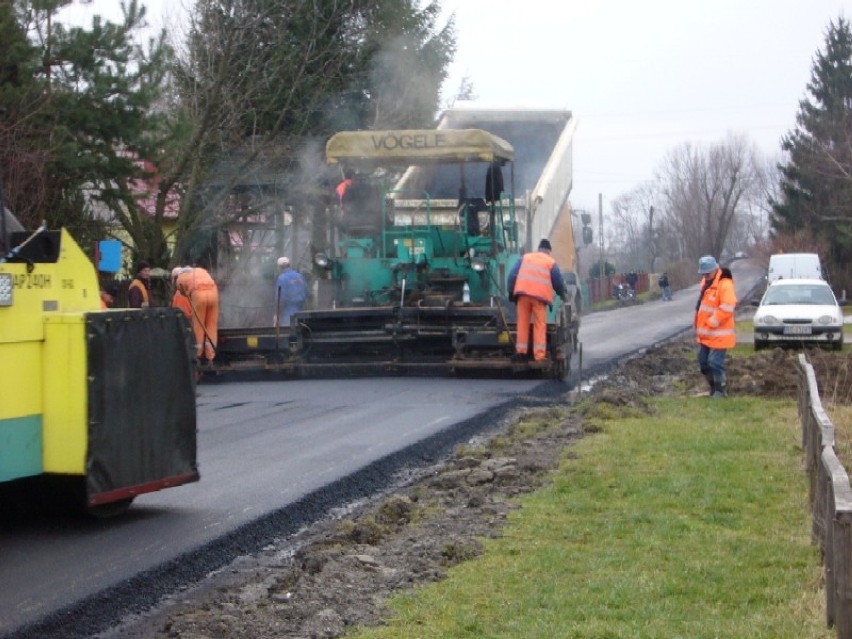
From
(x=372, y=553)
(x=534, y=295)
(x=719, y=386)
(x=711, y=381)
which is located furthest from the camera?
(x=534, y=295)

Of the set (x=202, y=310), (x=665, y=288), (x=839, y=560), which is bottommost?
(x=839, y=560)

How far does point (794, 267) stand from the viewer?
128 ft

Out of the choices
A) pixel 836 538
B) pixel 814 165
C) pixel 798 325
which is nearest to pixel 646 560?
pixel 836 538

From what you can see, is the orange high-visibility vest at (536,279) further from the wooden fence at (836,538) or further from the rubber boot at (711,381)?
the wooden fence at (836,538)

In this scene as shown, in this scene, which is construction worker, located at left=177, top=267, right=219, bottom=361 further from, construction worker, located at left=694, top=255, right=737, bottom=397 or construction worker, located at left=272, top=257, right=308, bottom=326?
construction worker, located at left=694, top=255, right=737, bottom=397

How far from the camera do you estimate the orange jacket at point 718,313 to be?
1467 centimetres

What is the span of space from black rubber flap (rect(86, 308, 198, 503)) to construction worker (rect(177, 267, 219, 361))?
9.46 meters

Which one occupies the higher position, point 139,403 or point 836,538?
point 139,403

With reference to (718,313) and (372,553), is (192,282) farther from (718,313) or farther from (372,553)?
(372,553)

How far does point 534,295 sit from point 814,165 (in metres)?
39.9

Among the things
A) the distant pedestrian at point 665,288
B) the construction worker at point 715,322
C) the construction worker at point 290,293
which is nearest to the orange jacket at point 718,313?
the construction worker at point 715,322

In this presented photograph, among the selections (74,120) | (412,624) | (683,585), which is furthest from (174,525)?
(74,120)

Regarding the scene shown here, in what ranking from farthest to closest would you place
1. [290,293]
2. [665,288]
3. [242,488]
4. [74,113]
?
[665,288], [290,293], [74,113], [242,488]

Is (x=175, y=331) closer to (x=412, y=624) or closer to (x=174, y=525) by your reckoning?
(x=174, y=525)
